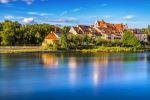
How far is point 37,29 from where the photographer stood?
60.6 metres

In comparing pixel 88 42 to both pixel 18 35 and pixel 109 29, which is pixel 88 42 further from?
pixel 109 29

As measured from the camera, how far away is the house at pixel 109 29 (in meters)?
72.9

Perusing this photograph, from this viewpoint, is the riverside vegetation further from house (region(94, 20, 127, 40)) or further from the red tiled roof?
house (region(94, 20, 127, 40))

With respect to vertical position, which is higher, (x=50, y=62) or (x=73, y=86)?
(x=50, y=62)

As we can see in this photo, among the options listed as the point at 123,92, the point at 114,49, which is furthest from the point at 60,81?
the point at 114,49

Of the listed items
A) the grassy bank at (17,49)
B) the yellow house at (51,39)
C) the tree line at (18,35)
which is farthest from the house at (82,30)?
the grassy bank at (17,49)

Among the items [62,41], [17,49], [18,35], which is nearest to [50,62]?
[17,49]

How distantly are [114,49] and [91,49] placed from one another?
398 cm

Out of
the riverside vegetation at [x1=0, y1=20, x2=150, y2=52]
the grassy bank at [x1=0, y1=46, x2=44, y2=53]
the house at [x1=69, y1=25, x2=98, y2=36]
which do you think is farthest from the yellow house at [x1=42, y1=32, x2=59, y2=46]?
the house at [x1=69, y1=25, x2=98, y2=36]

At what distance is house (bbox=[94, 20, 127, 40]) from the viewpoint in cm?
7294

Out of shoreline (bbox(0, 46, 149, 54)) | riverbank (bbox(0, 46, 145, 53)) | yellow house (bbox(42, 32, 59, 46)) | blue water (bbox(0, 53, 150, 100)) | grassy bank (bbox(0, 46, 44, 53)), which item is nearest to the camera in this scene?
blue water (bbox(0, 53, 150, 100))

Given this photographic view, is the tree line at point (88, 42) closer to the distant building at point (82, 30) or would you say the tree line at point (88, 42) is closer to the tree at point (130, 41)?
the tree at point (130, 41)

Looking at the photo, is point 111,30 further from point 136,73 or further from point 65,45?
point 136,73

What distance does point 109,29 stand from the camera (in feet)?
251
